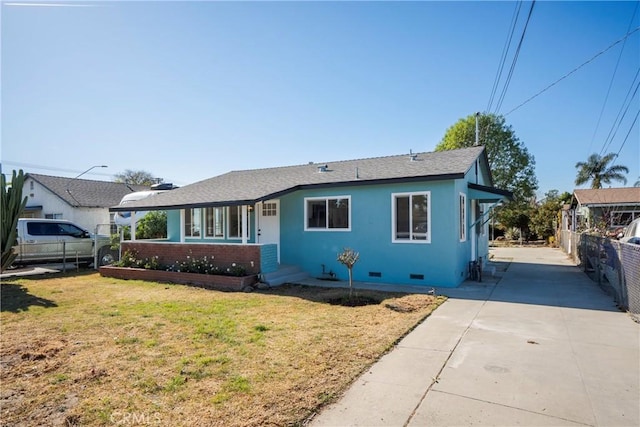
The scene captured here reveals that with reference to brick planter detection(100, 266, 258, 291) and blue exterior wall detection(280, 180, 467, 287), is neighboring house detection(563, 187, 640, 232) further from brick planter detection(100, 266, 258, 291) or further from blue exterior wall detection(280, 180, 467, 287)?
brick planter detection(100, 266, 258, 291)

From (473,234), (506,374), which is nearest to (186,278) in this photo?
(506,374)

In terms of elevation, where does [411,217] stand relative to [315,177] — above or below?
below

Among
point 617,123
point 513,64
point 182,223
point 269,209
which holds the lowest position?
point 182,223

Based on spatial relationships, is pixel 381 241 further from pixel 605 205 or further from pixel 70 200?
pixel 605 205

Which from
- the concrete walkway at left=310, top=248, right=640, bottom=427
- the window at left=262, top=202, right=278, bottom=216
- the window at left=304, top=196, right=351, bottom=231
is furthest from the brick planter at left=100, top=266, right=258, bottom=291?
the concrete walkway at left=310, top=248, right=640, bottom=427

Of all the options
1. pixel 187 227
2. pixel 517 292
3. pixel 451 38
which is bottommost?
pixel 517 292

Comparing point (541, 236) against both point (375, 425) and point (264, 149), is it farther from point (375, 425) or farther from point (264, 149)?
point (375, 425)

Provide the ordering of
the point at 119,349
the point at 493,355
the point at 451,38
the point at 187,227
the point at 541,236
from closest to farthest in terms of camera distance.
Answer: the point at 493,355, the point at 119,349, the point at 451,38, the point at 187,227, the point at 541,236

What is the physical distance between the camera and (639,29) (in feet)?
28.0

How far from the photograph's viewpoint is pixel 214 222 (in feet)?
46.4

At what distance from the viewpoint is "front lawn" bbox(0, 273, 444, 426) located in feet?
11.5

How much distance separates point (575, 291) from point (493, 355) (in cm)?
639

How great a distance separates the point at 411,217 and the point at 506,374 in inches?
256

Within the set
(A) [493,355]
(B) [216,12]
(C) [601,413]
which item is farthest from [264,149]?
(C) [601,413]
